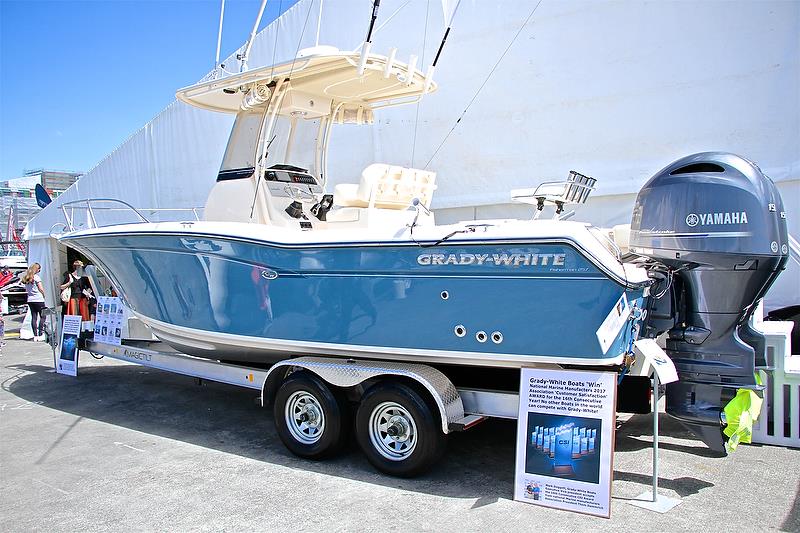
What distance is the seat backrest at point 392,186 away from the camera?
16.6 ft

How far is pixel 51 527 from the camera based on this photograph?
339cm

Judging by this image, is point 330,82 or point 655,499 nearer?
point 655,499

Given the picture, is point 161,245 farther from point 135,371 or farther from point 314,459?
point 135,371

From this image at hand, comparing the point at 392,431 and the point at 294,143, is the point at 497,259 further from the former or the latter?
the point at 294,143

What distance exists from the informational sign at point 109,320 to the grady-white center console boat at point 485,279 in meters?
1.47

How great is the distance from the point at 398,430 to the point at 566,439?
111cm

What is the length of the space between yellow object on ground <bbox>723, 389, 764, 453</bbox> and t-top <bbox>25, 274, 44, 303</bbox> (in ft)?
35.5

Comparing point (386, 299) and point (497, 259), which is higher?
point (497, 259)

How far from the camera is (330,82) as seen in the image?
5504 mm

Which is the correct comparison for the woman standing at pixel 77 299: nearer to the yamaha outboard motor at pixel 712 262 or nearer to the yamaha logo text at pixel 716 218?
the yamaha outboard motor at pixel 712 262

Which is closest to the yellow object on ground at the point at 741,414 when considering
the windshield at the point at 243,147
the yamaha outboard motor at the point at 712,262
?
the yamaha outboard motor at the point at 712,262

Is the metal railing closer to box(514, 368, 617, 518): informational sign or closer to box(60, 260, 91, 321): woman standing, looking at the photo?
box(60, 260, 91, 321): woman standing

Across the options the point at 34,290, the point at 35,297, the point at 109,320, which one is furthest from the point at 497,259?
the point at 35,297

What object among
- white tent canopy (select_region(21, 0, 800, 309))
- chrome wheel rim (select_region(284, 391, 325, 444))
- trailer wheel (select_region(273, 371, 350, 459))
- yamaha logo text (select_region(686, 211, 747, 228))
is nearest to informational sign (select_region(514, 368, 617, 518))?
yamaha logo text (select_region(686, 211, 747, 228))
